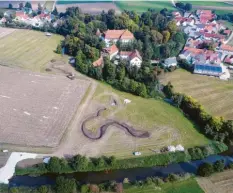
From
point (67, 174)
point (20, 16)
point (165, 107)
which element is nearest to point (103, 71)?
point (165, 107)

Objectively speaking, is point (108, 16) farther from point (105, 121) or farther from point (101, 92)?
point (105, 121)

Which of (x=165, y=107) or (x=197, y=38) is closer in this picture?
(x=165, y=107)

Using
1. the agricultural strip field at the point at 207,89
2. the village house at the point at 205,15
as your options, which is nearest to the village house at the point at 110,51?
the agricultural strip field at the point at 207,89

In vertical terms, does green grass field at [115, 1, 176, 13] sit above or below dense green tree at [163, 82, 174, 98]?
above

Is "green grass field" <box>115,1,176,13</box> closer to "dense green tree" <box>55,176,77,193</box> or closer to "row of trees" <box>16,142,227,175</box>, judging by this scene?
"row of trees" <box>16,142,227,175</box>

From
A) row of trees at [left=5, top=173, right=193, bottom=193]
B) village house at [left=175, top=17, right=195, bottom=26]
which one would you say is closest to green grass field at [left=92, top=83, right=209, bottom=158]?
row of trees at [left=5, top=173, right=193, bottom=193]

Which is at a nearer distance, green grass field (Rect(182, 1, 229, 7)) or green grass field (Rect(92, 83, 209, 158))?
green grass field (Rect(92, 83, 209, 158))

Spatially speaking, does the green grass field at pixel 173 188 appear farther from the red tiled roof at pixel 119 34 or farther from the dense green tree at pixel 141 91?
the red tiled roof at pixel 119 34
